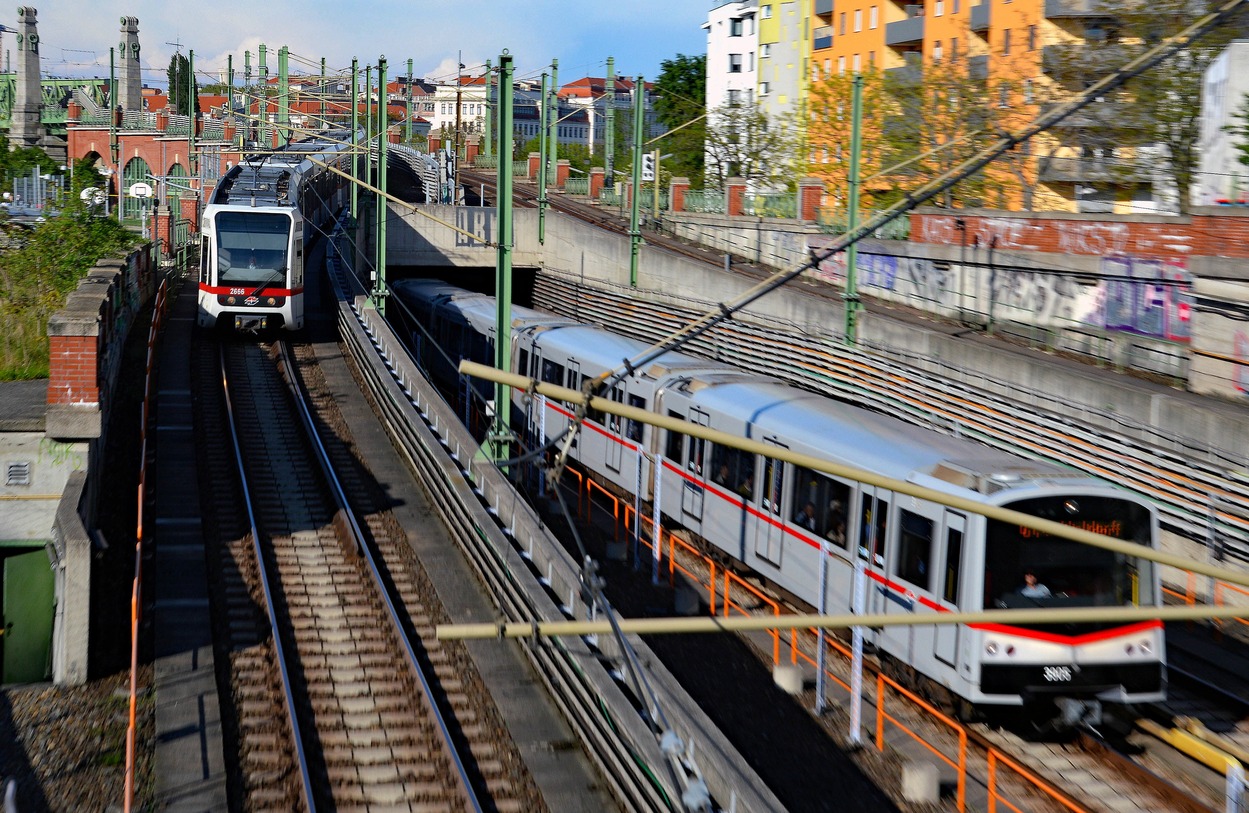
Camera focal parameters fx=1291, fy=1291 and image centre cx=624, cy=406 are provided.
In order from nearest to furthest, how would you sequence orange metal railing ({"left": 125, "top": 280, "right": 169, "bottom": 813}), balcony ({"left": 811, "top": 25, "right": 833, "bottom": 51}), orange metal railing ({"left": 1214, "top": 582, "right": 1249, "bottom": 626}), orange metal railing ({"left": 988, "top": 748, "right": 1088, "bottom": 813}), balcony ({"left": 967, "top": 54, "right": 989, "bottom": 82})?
orange metal railing ({"left": 988, "top": 748, "right": 1088, "bottom": 813})
orange metal railing ({"left": 125, "top": 280, "right": 169, "bottom": 813})
orange metal railing ({"left": 1214, "top": 582, "right": 1249, "bottom": 626})
balcony ({"left": 967, "top": 54, "right": 989, "bottom": 82})
balcony ({"left": 811, "top": 25, "right": 833, "bottom": 51})

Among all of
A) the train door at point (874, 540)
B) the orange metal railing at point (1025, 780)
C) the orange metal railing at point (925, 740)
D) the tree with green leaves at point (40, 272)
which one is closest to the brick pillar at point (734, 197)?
the tree with green leaves at point (40, 272)

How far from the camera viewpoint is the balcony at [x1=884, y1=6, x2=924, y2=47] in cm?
5534

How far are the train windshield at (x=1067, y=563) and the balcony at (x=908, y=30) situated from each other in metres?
47.1

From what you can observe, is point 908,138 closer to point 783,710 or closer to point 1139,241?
point 1139,241

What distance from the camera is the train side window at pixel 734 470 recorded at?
53.1 feet

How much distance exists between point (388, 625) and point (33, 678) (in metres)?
5.08

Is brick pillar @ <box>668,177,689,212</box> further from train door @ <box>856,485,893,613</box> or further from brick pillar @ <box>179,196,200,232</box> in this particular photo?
train door @ <box>856,485,893,613</box>

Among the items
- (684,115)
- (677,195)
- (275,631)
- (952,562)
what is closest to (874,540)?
(952,562)

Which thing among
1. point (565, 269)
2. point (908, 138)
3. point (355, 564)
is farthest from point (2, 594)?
point (908, 138)

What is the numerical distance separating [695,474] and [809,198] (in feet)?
85.1

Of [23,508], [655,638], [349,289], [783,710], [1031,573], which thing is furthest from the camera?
[349,289]

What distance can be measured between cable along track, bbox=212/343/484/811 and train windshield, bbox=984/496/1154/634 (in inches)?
203

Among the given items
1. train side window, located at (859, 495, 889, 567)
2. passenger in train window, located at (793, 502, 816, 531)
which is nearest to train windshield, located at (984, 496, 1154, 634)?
train side window, located at (859, 495, 889, 567)

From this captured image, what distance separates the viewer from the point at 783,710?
13.0 metres
